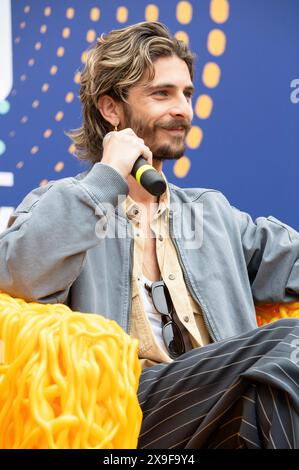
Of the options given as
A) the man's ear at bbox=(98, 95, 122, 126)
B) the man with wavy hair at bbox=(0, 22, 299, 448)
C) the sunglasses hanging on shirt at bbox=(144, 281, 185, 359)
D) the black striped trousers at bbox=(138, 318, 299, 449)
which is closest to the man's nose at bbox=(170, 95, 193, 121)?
the man with wavy hair at bbox=(0, 22, 299, 448)

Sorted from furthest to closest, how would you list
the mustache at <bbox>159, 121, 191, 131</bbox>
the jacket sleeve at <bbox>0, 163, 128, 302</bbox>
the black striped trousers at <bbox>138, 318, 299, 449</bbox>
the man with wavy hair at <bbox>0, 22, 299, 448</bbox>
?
the mustache at <bbox>159, 121, 191, 131</bbox> < the jacket sleeve at <bbox>0, 163, 128, 302</bbox> < the man with wavy hair at <bbox>0, 22, 299, 448</bbox> < the black striped trousers at <bbox>138, 318, 299, 449</bbox>

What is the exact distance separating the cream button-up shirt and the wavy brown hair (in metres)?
0.25

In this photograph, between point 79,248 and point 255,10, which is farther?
point 255,10

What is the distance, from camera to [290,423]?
1.24 m

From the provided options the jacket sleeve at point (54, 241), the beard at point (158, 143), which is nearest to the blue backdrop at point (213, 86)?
the beard at point (158, 143)

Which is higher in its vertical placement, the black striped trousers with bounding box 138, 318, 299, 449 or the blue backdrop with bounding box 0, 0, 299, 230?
the blue backdrop with bounding box 0, 0, 299, 230

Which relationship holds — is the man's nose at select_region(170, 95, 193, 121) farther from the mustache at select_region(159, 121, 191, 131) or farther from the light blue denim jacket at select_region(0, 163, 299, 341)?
the light blue denim jacket at select_region(0, 163, 299, 341)

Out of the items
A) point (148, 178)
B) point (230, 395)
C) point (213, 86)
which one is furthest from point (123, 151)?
point (213, 86)

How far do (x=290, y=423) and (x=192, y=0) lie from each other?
1.65m

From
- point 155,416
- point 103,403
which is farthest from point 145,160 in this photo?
point 103,403

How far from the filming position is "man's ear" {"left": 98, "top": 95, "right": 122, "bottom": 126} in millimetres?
2105

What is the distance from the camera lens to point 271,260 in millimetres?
1921

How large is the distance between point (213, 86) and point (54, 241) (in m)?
1.18
